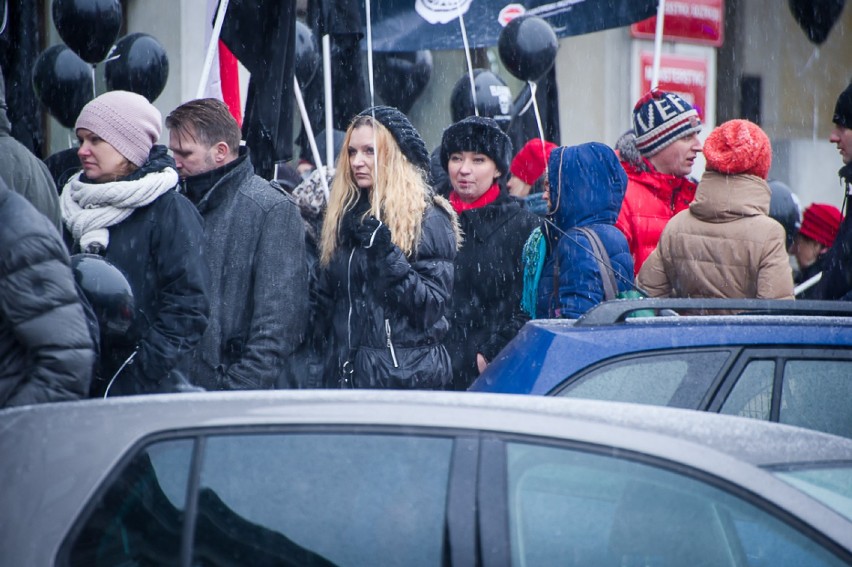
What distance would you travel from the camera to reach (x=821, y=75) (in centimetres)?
1845

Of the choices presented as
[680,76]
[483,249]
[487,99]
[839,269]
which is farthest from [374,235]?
[680,76]

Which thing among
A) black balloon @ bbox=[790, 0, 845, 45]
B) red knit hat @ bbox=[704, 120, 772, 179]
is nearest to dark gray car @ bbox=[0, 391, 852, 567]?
red knit hat @ bbox=[704, 120, 772, 179]

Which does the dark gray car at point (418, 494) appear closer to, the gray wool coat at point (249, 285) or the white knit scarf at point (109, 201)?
Result: the white knit scarf at point (109, 201)

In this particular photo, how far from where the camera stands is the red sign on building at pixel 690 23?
1475cm

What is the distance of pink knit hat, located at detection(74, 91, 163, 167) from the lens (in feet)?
16.0

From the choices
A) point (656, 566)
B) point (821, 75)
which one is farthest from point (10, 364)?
point (821, 75)

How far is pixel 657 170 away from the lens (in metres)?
6.00

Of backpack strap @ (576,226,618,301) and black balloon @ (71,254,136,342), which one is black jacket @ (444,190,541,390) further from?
black balloon @ (71,254,136,342)

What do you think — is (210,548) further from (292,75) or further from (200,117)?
(292,75)

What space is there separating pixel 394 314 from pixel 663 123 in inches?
67.4

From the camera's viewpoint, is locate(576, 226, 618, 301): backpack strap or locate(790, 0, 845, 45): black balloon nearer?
locate(576, 226, 618, 301): backpack strap

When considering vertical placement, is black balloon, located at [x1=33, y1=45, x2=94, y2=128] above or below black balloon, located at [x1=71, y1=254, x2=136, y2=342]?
above

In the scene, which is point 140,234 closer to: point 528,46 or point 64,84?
point 64,84

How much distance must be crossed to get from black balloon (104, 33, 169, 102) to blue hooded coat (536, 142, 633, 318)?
3.41 meters
